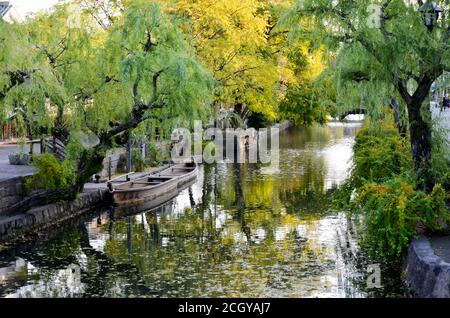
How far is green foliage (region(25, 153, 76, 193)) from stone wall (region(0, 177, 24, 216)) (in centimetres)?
30

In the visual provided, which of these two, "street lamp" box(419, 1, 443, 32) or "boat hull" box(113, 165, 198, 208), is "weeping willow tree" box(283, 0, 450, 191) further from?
"boat hull" box(113, 165, 198, 208)

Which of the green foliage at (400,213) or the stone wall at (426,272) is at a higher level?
the green foliage at (400,213)

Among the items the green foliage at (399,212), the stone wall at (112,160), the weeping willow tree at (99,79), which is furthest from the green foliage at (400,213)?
the stone wall at (112,160)

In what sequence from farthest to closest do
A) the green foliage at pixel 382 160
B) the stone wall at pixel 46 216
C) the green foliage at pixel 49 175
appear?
the green foliage at pixel 49 175 < the green foliage at pixel 382 160 < the stone wall at pixel 46 216

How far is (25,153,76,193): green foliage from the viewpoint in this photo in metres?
20.8

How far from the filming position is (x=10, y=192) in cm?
1975

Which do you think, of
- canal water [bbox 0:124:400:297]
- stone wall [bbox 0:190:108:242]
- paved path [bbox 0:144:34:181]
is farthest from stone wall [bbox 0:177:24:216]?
canal water [bbox 0:124:400:297]

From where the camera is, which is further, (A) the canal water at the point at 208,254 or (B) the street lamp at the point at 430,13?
(B) the street lamp at the point at 430,13

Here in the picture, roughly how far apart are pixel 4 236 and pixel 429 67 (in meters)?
10.1

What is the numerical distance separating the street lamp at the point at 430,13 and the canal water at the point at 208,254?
4789mm

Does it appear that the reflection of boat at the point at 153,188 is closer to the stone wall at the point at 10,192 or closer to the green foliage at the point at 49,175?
the green foliage at the point at 49,175

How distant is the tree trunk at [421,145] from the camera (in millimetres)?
15430
